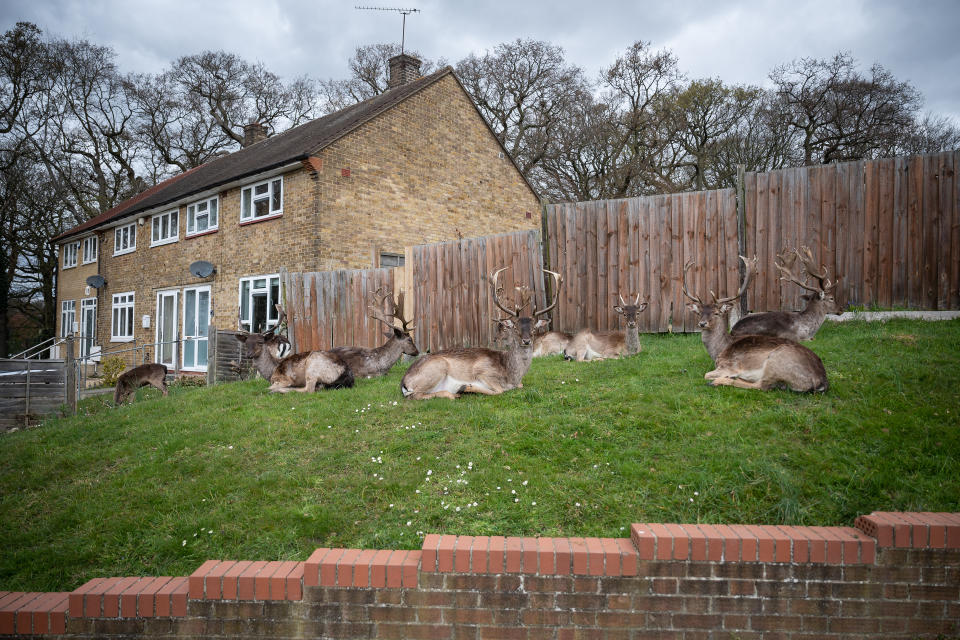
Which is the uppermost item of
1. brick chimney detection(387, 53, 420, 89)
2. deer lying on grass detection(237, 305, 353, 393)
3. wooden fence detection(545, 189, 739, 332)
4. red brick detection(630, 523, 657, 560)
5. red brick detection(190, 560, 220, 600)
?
brick chimney detection(387, 53, 420, 89)

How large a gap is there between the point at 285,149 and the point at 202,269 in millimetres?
5212

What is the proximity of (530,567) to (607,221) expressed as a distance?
8491 mm

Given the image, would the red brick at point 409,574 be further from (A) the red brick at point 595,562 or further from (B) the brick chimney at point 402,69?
(B) the brick chimney at point 402,69

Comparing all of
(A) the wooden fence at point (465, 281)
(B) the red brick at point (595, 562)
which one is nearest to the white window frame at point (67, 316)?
(A) the wooden fence at point (465, 281)

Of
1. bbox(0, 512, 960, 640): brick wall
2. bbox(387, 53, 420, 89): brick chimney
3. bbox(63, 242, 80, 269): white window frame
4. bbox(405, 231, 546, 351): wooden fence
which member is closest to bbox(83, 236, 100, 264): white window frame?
bbox(63, 242, 80, 269): white window frame

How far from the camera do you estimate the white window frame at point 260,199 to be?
17328 millimetres

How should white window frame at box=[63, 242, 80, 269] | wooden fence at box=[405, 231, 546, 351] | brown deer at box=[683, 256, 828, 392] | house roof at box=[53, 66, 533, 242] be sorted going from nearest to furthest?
brown deer at box=[683, 256, 828, 392], wooden fence at box=[405, 231, 546, 351], house roof at box=[53, 66, 533, 242], white window frame at box=[63, 242, 80, 269]

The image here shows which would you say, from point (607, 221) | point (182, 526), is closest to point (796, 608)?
point (182, 526)

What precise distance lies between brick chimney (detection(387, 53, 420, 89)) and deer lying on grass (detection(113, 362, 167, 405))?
15338mm

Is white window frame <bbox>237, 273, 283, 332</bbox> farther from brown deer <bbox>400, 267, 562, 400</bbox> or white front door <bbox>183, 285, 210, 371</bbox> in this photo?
brown deer <bbox>400, 267, 562, 400</bbox>

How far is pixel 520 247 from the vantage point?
453 inches

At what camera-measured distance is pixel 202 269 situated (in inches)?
747

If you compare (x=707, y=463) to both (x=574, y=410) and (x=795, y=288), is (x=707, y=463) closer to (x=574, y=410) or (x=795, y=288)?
(x=574, y=410)

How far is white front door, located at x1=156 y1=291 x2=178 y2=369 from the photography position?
20.7m
